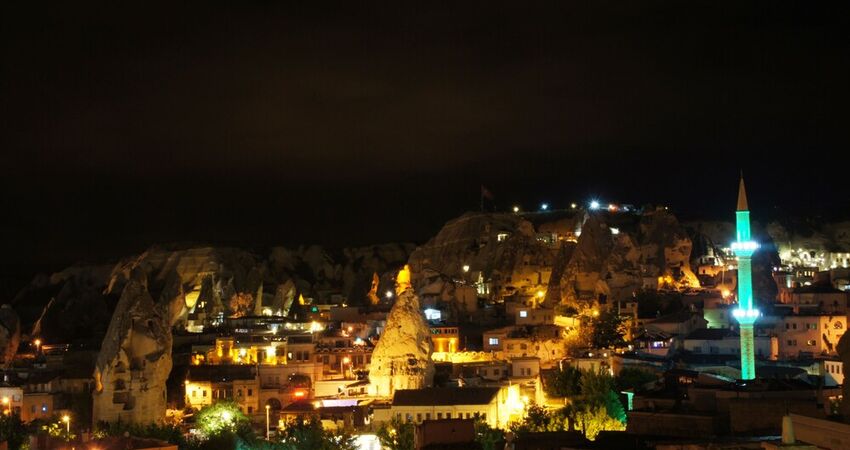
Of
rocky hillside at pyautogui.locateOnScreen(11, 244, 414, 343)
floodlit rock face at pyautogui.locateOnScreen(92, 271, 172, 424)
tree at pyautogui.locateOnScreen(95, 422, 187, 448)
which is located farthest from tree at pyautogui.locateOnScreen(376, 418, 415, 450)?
rocky hillside at pyautogui.locateOnScreen(11, 244, 414, 343)

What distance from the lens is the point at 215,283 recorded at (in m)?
122

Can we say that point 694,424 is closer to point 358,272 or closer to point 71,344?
point 71,344

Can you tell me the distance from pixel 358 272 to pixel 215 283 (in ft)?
95.3

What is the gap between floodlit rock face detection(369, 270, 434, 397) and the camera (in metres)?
54.8

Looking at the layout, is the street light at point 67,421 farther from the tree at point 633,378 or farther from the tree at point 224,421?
the tree at point 633,378

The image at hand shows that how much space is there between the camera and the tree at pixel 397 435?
4225cm

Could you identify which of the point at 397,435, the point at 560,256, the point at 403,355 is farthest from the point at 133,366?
the point at 560,256

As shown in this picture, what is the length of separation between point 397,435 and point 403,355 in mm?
12153

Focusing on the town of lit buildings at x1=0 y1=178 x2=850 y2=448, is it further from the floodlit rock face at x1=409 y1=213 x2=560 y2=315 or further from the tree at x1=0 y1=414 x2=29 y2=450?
the tree at x1=0 y1=414 x2=29 y2=450

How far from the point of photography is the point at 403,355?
55.3 metres

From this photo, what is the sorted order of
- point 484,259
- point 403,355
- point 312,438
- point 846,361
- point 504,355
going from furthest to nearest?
1. point 484,259
2. point 504,355
3. point 403,355
4. point 312,438
5. point 846,361

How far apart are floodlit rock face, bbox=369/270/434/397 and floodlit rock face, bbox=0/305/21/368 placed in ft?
139

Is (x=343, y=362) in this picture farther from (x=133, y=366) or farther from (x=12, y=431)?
(x=12, y=431)

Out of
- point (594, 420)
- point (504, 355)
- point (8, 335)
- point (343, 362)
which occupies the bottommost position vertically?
point (594, 420)
